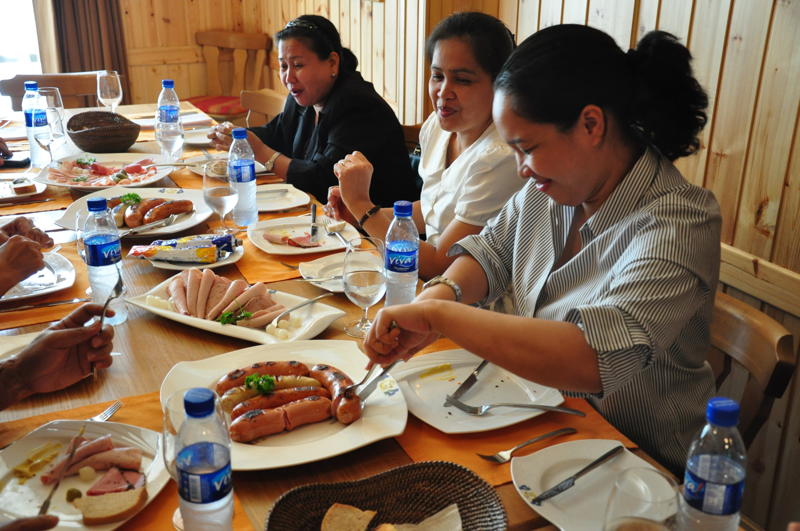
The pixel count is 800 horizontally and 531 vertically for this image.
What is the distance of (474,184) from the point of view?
80.5 inches

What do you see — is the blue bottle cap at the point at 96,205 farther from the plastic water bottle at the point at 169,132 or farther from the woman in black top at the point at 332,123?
the plastic water bottle at the point at 169,132

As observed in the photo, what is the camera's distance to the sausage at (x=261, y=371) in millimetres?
1263

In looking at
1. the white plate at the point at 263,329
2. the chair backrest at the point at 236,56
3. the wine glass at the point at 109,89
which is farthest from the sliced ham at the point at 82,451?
the chair backrest at the point at 236,56

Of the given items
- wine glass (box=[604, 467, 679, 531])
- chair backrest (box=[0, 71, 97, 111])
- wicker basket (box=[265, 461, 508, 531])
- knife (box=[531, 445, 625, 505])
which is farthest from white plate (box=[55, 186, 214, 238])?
chair backrest (box=[0, 71, 97, 111])

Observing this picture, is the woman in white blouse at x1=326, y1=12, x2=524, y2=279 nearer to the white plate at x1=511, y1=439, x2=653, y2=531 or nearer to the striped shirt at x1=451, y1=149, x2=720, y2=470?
the striped shirt at x1=451, y1=149, x2=720, y2=470

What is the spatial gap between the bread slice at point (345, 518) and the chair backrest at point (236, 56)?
17.7 feet

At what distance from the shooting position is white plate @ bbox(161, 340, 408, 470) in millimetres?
1095

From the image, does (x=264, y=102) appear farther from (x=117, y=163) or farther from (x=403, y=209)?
(x=403, y=209)

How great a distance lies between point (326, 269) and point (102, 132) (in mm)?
1583

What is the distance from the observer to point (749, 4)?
79.5 inches

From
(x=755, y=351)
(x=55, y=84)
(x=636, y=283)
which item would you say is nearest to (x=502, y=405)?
(x=636, y=283)

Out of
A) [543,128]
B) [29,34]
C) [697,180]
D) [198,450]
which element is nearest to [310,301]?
[543,128]

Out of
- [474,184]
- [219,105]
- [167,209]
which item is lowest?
[219,105]

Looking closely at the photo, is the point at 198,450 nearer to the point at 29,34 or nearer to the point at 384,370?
the point at 384,370
